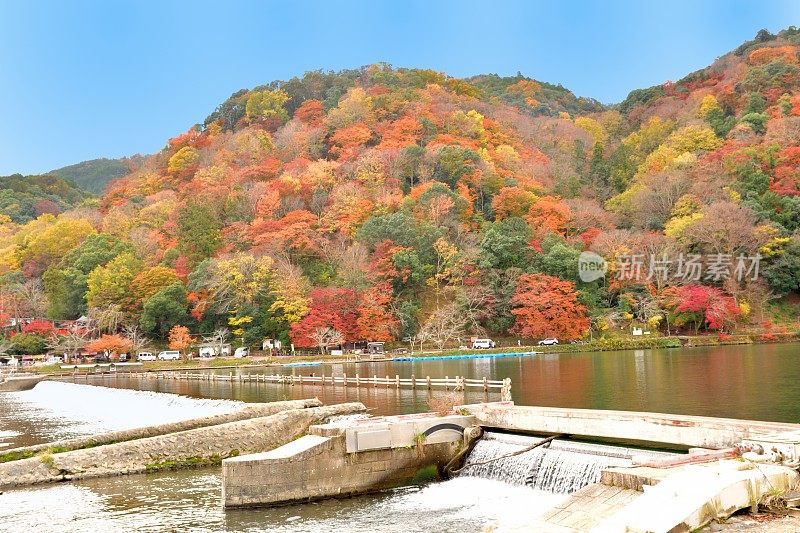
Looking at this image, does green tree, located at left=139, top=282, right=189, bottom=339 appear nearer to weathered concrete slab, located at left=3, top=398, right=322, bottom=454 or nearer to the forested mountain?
the forested mountain

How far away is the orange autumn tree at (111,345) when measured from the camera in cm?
6975

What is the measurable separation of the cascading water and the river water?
1.06ft

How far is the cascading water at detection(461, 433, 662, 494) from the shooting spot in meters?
15.4

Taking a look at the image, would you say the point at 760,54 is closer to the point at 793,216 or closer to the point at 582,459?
the point at 793,216

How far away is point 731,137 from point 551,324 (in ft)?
125

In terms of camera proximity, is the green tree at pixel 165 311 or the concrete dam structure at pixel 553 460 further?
the green tree at pixel 165 311

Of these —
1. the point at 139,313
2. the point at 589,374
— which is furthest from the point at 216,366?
the point at 589,374

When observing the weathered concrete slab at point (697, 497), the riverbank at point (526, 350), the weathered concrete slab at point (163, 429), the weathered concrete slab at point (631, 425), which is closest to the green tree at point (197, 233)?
the riverbank at point (526, 350)

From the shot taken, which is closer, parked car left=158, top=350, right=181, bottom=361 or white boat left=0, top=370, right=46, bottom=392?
white boat left=0, top=370, right=46, bottom=392

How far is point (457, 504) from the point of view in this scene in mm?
15641

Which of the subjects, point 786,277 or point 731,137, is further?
point 731,137

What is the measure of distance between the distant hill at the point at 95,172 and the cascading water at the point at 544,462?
17904 centimetres

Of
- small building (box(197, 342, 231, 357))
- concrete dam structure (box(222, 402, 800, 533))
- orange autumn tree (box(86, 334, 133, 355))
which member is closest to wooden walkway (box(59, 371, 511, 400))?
concrete dam structure (box(222, 402, 800, 533))

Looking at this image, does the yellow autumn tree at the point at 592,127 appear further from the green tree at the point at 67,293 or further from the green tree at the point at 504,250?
the green tree at the point at 67,293
